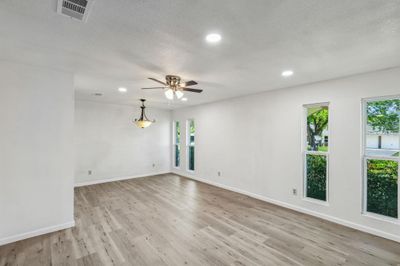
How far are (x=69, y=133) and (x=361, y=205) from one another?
5151mm

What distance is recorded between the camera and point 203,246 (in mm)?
2717

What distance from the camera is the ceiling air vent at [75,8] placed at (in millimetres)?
1486

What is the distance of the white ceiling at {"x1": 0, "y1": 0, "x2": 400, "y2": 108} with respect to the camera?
61.4 inches

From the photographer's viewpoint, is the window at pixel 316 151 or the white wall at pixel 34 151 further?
the window at pixel 316 151

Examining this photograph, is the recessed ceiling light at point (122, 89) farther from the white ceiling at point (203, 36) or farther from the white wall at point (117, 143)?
the white wall at point (117, 143)

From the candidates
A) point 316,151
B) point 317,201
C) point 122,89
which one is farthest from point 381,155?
point 122,89

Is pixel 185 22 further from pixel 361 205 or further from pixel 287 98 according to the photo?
pixel 361 205

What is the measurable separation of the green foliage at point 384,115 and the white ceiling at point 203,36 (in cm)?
65

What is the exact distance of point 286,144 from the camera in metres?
4.22

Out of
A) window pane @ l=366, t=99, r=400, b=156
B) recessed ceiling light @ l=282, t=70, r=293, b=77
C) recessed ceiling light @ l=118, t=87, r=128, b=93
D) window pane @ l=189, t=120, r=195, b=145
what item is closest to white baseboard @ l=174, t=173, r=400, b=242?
window pane @ l=366, t=99, r=400, b=156

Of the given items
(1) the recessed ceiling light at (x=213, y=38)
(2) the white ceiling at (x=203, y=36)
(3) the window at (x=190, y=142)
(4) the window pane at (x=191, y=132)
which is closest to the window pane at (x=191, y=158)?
(3) the window at (x=190, y=142)

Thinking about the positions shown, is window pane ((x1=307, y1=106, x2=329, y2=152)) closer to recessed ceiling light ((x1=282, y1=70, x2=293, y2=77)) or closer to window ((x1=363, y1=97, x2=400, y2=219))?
window ((x1=363, y1=97, x2=400, y2=219))

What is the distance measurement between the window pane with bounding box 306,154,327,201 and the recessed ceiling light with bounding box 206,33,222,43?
3207 mm

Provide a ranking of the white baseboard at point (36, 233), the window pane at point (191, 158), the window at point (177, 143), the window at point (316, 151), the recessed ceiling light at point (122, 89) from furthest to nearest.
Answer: the window at point (177, 143), the window pane at point (191, 158), the recessed ceiling light at point (122, 89), the window at point (316, 151), the white baseboard at point (36, 233)
